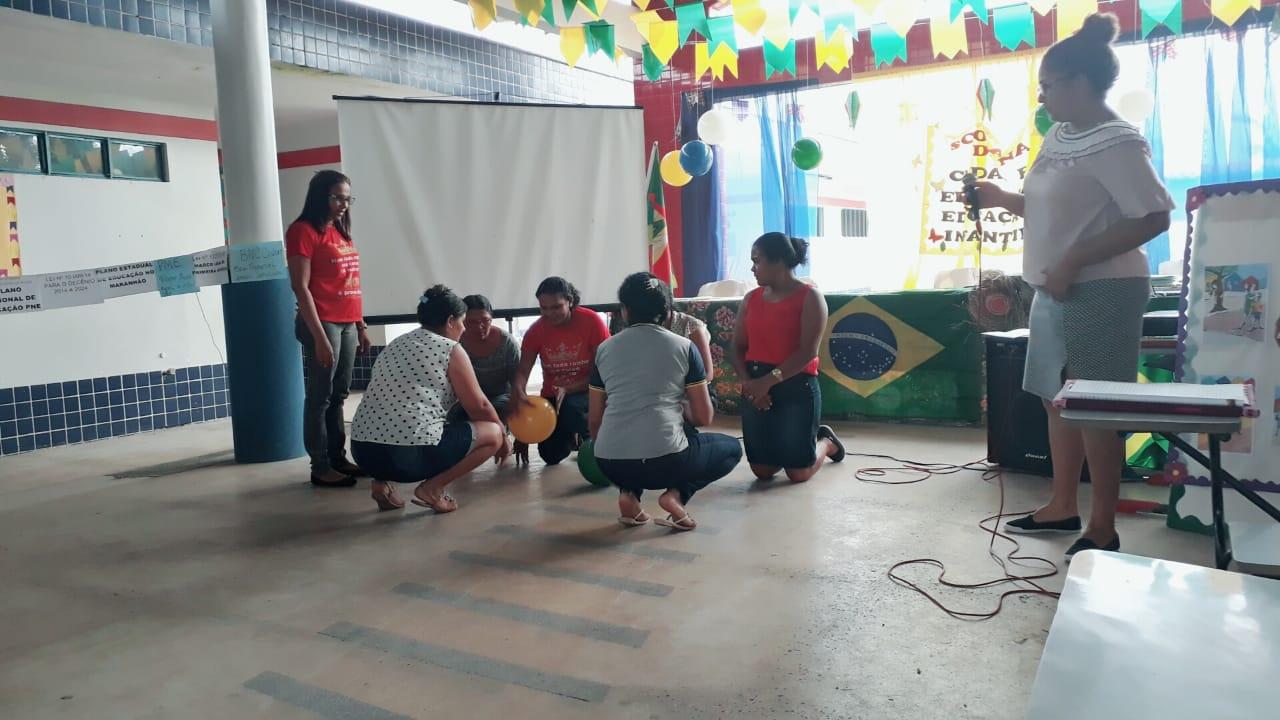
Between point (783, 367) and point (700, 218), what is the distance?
15.0 ft

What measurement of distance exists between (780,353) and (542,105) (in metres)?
2.47

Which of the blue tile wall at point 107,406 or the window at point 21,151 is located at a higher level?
the window at point 21,151

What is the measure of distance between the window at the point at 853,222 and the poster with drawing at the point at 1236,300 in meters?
4.61

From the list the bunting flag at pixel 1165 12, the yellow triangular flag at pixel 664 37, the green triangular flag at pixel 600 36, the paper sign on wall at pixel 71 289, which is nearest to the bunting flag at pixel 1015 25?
the bunting flag at pixel 1165 12

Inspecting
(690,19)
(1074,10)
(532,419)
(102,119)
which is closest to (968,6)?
(1074,10)

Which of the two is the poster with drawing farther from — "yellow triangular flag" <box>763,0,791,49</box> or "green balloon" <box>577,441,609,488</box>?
"yellow triangular flag" <box>763,0,791,49</box>

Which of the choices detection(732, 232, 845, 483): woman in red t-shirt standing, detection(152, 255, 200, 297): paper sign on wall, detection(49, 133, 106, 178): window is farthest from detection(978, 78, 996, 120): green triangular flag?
detection(49, 133, 106, 178): window

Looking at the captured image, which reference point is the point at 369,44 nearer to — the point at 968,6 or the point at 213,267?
the point at 213,267

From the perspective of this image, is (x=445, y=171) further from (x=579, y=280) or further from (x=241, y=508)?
(x=241, y=508)

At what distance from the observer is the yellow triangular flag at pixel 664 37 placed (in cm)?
534

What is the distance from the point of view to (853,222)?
7.39 m

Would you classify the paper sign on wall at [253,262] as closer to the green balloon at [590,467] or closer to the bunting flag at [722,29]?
the green balloon at [590,467]

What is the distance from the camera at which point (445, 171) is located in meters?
5.06

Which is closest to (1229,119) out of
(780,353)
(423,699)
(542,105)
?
(780,353)
